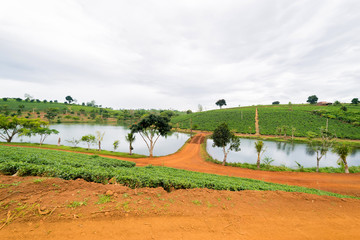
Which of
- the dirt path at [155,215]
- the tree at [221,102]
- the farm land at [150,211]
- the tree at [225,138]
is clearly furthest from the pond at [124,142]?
the tree at [221,102]

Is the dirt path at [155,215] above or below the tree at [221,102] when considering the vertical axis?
below

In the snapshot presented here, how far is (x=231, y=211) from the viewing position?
5.29 metres

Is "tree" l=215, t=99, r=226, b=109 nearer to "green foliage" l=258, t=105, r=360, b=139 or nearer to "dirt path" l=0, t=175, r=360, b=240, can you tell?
"green foliage" l=258, t=105, r=360, b=139

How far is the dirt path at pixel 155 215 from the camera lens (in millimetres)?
3760

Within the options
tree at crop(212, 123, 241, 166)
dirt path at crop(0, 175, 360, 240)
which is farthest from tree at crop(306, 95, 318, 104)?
dirt path at crop(0, 175, 360, 240)

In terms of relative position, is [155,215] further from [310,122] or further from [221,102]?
[221,102]

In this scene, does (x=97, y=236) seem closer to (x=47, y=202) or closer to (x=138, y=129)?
(x=47, y=202)

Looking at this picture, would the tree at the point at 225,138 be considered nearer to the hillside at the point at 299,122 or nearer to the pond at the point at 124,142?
the pond at the point at 124,142

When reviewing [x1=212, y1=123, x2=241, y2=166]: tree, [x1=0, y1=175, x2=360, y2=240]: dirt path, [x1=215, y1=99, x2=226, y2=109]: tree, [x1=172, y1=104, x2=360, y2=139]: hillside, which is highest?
[x1=215, y1=99, x2=226, y2=109]: tree

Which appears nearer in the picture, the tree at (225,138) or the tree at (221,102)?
the tree at (225,138)

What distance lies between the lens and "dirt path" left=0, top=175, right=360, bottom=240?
3.76m

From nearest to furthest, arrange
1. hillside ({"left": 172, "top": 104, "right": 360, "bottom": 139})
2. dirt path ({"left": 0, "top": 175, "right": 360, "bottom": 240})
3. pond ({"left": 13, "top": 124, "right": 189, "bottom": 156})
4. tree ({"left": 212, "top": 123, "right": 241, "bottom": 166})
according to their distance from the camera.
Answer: dirt path ({"left": 0, "top": 175, "right": 360, "bottom": 240}) < tree ({"left": 212, "top": 123, "right": 241, "bottom": 166}) < pond ({"left": 13, "top": 124, "right": 189, "bottom": 156}) < hillside ({"left": 172, "top": 104, "right": 360, "bottom": 139})

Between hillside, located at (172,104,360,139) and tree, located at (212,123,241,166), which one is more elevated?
hillside, located at (172,104,360,139)

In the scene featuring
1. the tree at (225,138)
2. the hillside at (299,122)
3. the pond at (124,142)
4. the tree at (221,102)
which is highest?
the tree at (221,102)
